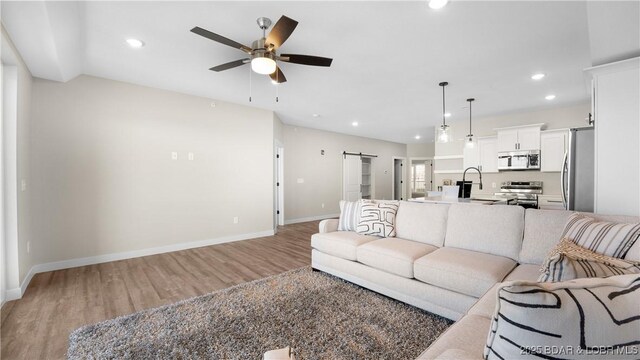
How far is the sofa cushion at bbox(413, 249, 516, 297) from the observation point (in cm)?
192

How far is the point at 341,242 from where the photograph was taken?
9.46 feet

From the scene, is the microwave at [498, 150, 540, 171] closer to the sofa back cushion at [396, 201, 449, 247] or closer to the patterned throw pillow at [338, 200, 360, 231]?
the sofa back cushion at [396, 201, 449, 247]

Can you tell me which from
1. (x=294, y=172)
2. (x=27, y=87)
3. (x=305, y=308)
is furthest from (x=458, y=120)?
(x=27, y=87)

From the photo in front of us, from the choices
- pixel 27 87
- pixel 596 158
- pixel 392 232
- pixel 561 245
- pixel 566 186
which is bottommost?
pixel 392 232

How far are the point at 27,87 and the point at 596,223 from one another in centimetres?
538

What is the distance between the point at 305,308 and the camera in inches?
92.2

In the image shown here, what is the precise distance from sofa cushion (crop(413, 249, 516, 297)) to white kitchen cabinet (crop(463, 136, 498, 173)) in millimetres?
4322

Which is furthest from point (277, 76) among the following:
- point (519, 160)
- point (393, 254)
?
point (519, 160)

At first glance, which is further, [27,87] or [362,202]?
[362,202]

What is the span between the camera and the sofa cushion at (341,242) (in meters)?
2.78

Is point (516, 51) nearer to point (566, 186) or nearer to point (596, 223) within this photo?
point (566, 186)

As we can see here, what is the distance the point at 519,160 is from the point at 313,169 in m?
4.59

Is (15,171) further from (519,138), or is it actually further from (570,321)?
(519,138)

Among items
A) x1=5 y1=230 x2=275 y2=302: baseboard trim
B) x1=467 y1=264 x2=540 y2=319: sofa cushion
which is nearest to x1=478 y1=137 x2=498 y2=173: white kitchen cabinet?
x1=467 y1=264 x2=540 y2=319: sofa cushion
